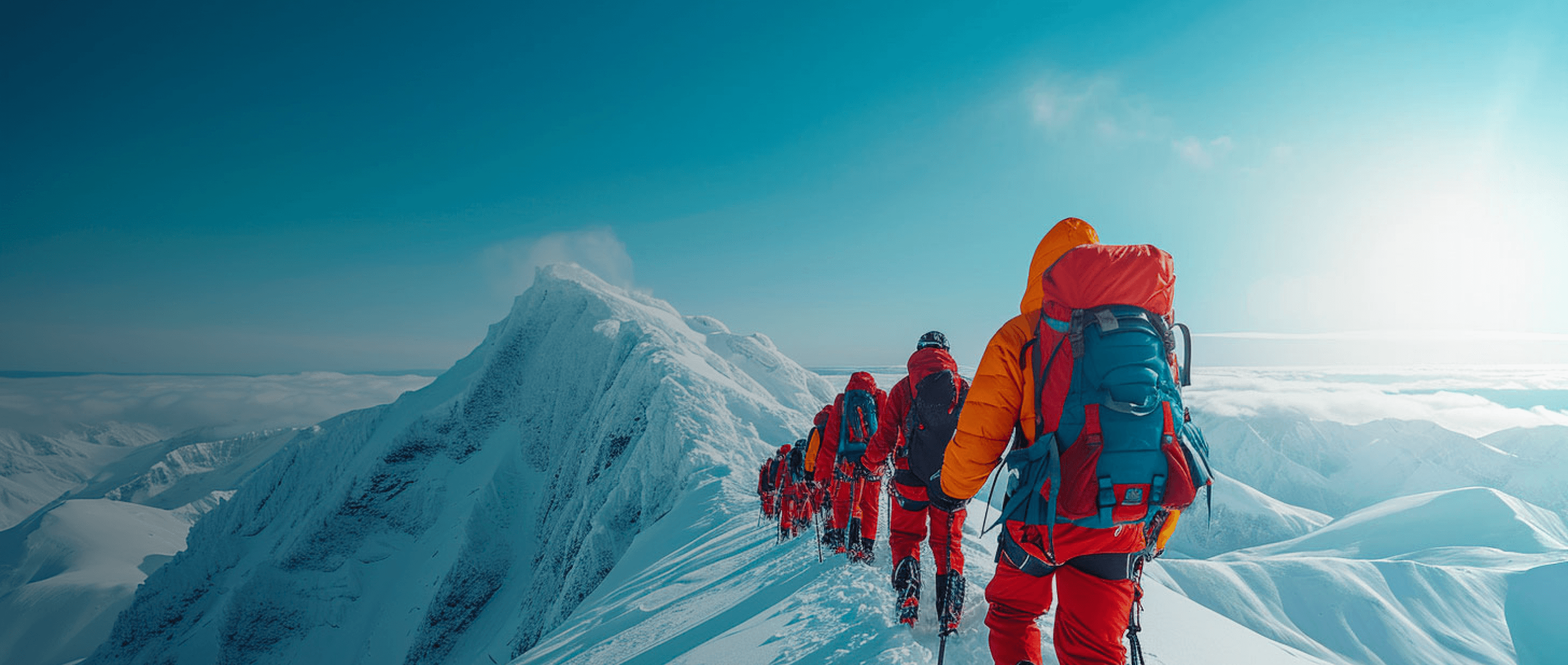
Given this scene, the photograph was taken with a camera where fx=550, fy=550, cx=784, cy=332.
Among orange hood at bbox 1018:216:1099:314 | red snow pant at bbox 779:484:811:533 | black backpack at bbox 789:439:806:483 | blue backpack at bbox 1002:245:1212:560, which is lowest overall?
red snow pant at bbox 779:484:811:533

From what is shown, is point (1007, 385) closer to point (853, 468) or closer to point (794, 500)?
point (853, 468)

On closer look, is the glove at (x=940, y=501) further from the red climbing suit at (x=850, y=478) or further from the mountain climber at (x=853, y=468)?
the red climbing suit at (x=850, y=478)

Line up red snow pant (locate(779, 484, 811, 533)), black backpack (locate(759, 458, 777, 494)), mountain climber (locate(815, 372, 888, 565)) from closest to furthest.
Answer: mountain climber (locate(815, 372, 888, 565))
red snow pant (locate(779, 484, 811, 533))
black backpack (locate(759, 458, 777, 494))

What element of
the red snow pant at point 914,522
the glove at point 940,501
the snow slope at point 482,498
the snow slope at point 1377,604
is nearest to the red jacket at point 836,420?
the red snow pant at point 914,522

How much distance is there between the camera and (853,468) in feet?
24.1

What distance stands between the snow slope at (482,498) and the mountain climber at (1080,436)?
22.7 m

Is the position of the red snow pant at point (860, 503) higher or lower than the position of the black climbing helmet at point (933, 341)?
lower

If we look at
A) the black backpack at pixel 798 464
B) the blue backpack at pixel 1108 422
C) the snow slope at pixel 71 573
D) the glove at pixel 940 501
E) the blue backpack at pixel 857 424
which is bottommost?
the snow slope at pixel 71 573

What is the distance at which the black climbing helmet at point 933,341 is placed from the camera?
6027 millimetres

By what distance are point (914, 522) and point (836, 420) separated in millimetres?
1965

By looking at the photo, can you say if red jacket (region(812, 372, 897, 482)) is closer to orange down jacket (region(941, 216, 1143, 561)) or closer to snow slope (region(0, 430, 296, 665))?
orange down jacket (region(941, 216, 1143, 561))

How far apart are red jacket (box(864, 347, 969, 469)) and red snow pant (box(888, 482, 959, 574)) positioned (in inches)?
11.3

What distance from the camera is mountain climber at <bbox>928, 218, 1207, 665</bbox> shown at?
2.75 meters

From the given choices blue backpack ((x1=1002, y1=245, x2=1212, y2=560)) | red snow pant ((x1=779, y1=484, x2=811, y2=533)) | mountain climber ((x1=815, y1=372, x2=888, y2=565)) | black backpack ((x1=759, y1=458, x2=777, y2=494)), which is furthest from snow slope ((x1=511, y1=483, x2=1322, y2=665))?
blue backpack ((x1=1002, y1=245, x2=1212, y2=560))
